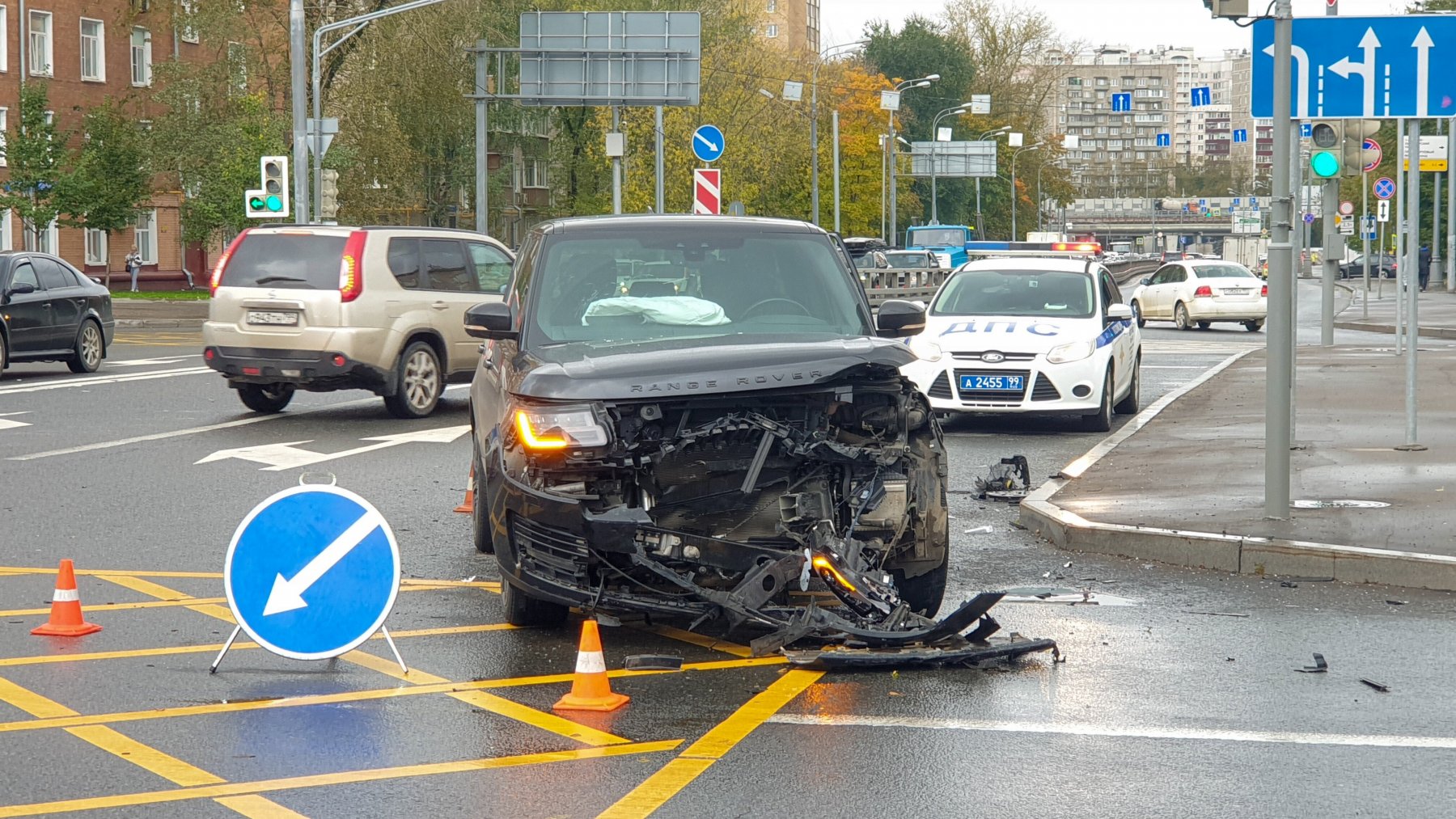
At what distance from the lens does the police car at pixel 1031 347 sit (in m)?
16.4

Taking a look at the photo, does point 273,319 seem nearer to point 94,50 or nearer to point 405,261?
point 405,261

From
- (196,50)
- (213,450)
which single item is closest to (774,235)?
(213,450)

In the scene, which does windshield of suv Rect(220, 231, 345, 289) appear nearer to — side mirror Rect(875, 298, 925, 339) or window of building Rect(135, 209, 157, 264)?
side mirror Rect(875, 298, 925, 339)

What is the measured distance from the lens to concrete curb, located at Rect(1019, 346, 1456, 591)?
8.66 m

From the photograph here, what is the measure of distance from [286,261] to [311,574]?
36.3 feet

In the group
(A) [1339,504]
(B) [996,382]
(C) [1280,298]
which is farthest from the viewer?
(B) [996,382]

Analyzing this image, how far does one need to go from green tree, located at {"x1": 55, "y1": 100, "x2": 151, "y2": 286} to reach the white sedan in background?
28.4m

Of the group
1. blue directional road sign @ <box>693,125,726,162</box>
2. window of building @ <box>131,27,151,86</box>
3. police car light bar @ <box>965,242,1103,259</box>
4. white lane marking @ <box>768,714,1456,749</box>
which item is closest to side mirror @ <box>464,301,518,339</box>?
white lane marking @ <box>768,714,1456,749</box>

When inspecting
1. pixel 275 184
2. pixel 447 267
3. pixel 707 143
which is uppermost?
pixel 707 143

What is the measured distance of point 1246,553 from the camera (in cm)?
911

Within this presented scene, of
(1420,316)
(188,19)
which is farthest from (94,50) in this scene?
(1420,316)

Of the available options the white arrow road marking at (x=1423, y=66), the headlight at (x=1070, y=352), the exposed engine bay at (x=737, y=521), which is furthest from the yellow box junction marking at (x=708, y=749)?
the headlight at (x=1070, y=352)

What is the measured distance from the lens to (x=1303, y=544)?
9062 mm

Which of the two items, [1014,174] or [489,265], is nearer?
[489,265]
